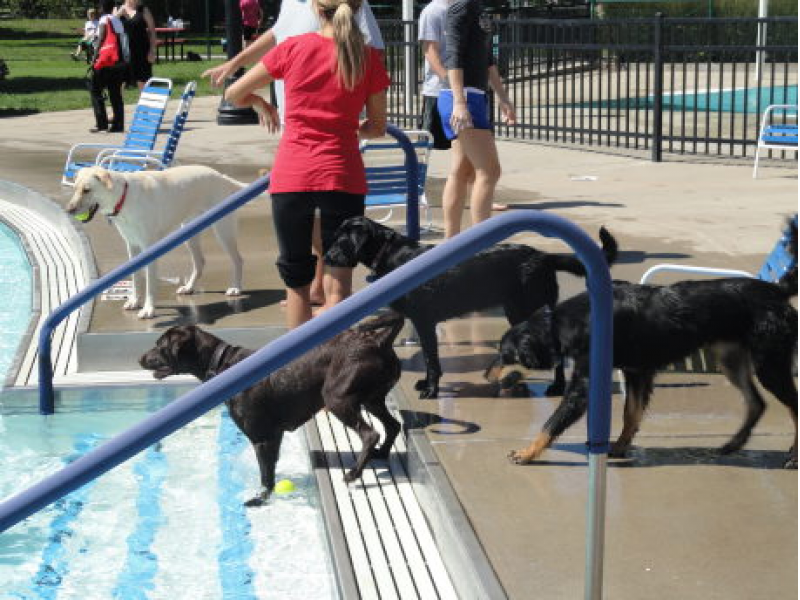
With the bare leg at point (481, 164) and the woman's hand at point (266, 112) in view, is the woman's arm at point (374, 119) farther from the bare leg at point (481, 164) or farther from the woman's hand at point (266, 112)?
the bare leg at point (481, 164)

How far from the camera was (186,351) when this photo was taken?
561 cm

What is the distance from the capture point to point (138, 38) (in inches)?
729

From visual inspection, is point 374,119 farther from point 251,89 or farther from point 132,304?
point 132,304

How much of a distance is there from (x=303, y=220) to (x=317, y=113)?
496mm

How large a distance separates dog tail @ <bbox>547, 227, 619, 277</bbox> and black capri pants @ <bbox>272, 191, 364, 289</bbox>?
93 centimetres

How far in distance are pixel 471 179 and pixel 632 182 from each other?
4.54m

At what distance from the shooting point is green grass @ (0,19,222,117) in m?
24.0

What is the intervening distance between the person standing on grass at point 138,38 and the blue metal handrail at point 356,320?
1574cm

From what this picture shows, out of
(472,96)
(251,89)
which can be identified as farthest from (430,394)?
(472,96)

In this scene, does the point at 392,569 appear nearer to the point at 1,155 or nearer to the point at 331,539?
the point at 331,539

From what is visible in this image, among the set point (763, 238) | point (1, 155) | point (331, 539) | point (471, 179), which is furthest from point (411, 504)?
point (1, 155)

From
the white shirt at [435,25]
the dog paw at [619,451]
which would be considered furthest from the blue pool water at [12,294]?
the dog paw at [619,451]

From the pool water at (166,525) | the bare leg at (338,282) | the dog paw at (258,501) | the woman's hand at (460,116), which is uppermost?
the woman's hand at (460,116)

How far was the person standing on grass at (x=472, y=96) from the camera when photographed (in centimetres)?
789
